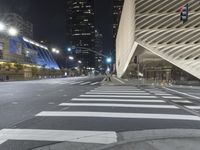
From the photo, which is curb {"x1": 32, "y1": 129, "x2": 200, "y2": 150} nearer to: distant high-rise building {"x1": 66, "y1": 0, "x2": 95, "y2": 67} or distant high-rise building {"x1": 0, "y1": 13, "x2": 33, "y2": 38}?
distant high-rise building {"x1": 0, "y1": 13, "x2": 33, "y2": 38}

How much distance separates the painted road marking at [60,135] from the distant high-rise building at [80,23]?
512ft


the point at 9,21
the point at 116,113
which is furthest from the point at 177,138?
the point at 9,21

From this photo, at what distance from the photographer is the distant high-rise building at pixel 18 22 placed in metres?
138

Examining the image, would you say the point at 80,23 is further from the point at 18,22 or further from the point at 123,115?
the point at 123,115

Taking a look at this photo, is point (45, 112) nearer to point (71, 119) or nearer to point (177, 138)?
point (71, 119)

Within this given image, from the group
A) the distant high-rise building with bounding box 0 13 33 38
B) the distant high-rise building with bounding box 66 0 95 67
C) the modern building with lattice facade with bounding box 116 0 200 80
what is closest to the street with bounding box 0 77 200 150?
the modern building with lattice facade with bounding box 116 0 200 80

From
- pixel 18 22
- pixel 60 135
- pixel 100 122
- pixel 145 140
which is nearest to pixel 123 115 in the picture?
pixel 100 122

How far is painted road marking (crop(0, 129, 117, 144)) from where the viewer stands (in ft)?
23.7

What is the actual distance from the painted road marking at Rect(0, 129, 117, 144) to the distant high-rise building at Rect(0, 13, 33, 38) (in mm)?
123317

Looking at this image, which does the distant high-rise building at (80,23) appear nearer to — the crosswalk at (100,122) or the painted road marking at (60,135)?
the crosswalk at (100,122)

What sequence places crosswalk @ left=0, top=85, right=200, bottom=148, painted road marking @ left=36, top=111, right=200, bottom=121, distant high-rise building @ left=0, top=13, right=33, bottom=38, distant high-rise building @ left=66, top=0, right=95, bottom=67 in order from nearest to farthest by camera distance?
crosswalk @ left=0, top=85, right=200, bottom=148, painted road marking @ left=36, top=111, right=200, bottom=121, distant high-rise building @ left=0, top=13, right=33, bottom=38, distant high-rise building @ left=66, top=0, right=95, bottom=67

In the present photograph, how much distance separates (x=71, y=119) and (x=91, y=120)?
0.64m

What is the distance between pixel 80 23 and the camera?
17012cm

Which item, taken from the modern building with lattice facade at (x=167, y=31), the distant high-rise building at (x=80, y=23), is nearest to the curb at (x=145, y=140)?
the modern building with lattice facade at (x=167, y=31)
